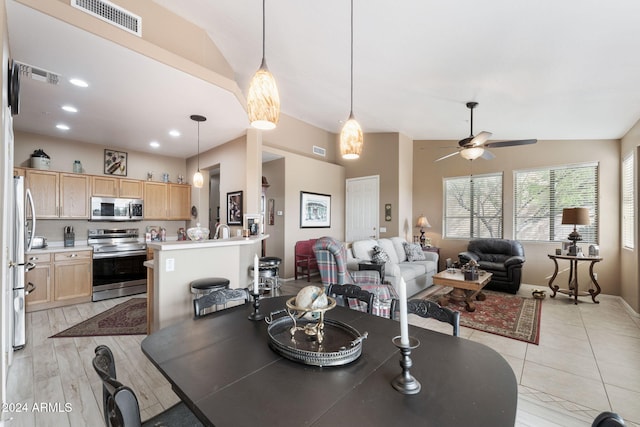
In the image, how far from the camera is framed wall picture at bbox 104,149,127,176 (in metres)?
5.14

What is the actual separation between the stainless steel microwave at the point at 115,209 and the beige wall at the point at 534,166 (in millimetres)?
6245

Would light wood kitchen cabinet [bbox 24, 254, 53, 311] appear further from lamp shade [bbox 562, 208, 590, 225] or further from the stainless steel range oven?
lamp shade [bbox 562, 208, 590, 225]

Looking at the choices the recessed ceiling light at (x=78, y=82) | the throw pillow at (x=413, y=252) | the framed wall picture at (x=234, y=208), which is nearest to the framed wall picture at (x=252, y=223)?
the framed wall picture at (x=234, y=208)

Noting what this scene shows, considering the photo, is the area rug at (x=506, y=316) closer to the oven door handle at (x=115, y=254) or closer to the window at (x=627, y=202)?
the window at (x=627, y=202)

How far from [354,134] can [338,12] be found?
144 cm

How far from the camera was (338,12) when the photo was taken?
266 cm

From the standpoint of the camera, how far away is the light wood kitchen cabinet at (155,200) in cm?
545

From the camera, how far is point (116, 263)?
4.73m

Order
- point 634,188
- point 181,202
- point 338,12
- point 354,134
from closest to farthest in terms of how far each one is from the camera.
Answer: point 354,134 → point 338,12 → point 634,188 → point 181,202

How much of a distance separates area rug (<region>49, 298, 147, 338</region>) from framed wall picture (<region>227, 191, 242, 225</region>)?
6.12 feet

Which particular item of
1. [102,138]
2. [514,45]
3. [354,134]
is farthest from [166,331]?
[102,138]

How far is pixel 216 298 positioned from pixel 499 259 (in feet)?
18.8

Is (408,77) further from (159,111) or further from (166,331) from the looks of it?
(166,331)

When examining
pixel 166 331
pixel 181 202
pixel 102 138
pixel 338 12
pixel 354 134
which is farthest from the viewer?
pixel 181 202
